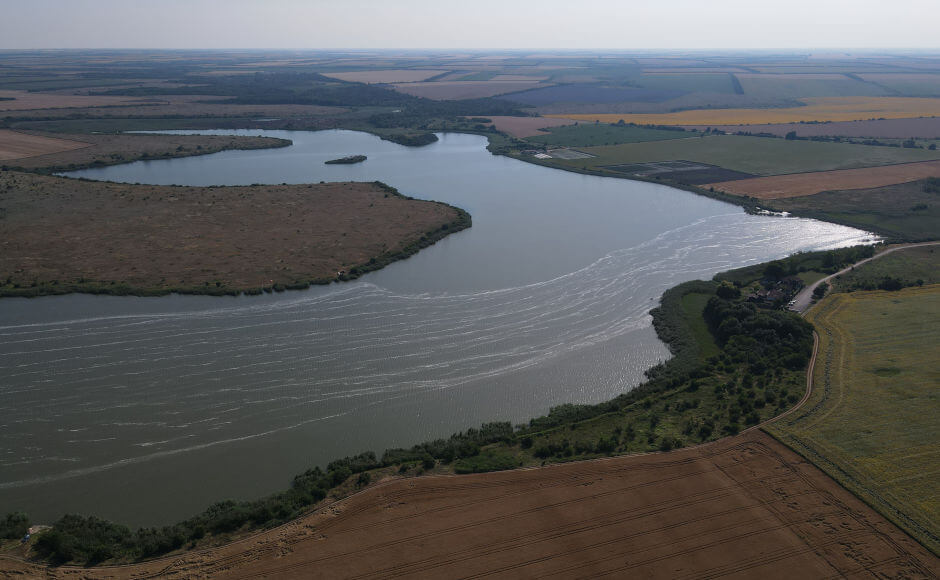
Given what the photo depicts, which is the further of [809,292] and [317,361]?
[809,292]

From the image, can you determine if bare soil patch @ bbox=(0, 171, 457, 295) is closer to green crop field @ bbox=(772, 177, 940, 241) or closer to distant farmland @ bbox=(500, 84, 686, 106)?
green crop field @ bbox=(772, 177, 940, 241)

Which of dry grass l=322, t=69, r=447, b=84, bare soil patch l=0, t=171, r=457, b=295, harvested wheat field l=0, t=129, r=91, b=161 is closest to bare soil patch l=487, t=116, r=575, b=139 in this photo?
bare soil patch l=0, t=171, r=457, b=295

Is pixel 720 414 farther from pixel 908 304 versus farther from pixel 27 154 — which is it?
pixel 27 154

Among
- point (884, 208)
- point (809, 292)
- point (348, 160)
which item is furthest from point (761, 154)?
point (348, 160)

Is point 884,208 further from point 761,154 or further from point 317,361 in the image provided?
point 317,361

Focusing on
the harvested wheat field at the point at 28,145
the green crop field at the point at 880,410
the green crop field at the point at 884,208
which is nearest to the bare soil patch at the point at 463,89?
the harvested wheat field at the point at 28,145

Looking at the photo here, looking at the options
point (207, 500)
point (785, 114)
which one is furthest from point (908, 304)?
point (785, 114)

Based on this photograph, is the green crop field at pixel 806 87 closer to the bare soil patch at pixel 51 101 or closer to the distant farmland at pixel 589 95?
the distant farmland at pixel 589 95
